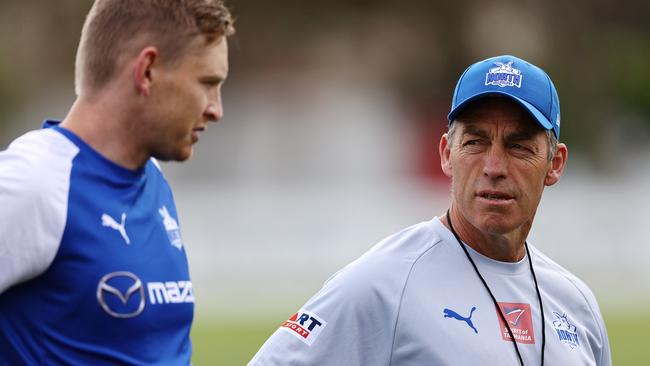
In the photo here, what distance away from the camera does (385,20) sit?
40.8m

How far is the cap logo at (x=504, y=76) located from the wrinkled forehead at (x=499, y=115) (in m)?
0.05

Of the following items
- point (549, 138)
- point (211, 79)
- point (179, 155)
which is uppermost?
point (211, 79)

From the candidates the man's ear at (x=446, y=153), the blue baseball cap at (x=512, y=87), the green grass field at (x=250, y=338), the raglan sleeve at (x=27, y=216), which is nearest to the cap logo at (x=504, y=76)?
the blue baseball cap at (x=512, y=87)

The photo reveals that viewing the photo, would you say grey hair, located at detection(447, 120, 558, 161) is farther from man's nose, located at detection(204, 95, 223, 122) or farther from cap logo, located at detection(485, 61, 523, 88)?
man's nose, located at detection(204, 95, 223, 122)

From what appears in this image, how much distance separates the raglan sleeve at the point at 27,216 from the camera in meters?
3.61

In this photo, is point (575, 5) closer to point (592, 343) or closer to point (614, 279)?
point (614, 279)

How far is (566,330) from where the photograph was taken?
177 inches

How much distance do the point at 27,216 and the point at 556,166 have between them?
1970 mm

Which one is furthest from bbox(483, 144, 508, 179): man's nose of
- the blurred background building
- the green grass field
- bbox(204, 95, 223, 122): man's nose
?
the blurred background building

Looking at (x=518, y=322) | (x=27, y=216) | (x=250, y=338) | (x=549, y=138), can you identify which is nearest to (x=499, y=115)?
(x=549, y=138)

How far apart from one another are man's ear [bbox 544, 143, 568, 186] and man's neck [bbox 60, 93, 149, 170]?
1505 millimetres

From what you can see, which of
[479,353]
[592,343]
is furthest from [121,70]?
[592,343]

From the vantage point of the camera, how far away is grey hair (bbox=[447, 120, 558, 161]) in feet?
14.9

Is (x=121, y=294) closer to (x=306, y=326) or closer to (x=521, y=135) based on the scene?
(x=306, y=326)
